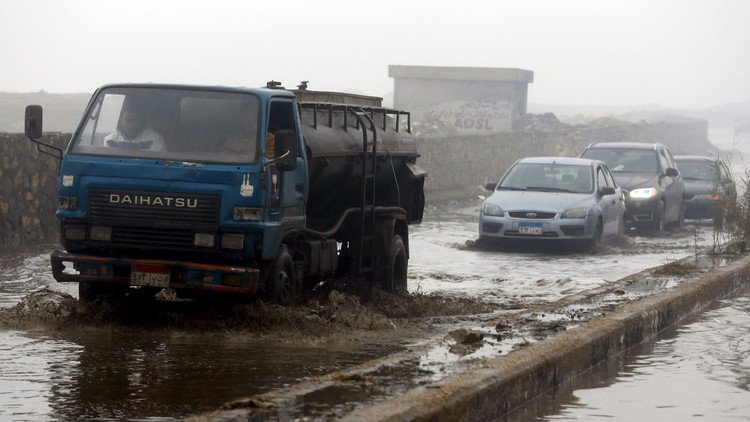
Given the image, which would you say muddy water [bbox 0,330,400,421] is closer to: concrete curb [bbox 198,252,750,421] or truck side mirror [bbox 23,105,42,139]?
concrete curb [bbox 198,252,750,421]

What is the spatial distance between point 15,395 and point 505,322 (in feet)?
12.6

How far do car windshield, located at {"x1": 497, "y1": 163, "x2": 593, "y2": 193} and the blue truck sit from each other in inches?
369

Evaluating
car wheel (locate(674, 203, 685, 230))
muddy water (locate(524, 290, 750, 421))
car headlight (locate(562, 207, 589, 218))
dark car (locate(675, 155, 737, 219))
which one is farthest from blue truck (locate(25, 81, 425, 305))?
dark car (locate(675, 155, 737, 219))

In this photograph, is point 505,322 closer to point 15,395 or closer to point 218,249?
point 218,249

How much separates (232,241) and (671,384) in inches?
138

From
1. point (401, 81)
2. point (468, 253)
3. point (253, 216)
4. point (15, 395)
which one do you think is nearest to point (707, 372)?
point (253, 216)

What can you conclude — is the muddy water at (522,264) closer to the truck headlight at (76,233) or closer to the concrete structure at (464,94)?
the truck headlight at (76,233)

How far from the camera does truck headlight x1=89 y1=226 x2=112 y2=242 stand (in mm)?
Answer: 10758

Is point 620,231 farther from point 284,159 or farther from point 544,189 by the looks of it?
point 284,159

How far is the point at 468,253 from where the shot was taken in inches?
802

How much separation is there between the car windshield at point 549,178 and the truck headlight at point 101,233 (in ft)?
37.8

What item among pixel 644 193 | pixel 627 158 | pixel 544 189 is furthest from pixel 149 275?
pixel 627 158

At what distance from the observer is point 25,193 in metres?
19.2

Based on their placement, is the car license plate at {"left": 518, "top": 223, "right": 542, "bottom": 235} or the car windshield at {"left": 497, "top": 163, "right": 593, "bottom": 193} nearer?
the car license plate at {"left": 518, "top": 223, "right": 542, "bottom": 235}
